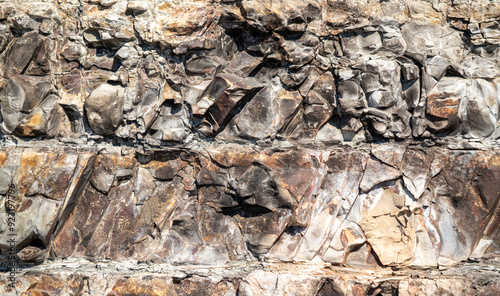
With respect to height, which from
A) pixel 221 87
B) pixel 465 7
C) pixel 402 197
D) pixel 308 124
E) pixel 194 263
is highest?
pixel 465 7

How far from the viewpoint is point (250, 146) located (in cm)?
280

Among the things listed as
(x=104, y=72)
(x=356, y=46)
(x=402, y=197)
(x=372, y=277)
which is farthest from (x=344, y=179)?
(x=104, y=72)

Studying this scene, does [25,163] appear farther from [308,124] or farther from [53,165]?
[308,124]

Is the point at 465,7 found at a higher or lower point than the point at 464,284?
higher

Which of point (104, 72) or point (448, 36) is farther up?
point (448, 36)

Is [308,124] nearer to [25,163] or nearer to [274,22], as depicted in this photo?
[274,22]

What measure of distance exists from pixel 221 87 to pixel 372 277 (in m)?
1.53

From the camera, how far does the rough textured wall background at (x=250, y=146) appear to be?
8.89ft

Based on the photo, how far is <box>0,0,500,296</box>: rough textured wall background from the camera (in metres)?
2.71

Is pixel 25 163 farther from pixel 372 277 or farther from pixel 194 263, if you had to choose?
pixel 372 277

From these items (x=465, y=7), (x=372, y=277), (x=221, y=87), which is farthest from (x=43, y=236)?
(x=465, y=7)

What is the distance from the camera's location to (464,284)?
2676 mm

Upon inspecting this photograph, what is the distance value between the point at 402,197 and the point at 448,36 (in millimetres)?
1081

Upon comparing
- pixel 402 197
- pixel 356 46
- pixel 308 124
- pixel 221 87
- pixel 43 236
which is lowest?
pixel 43 236
